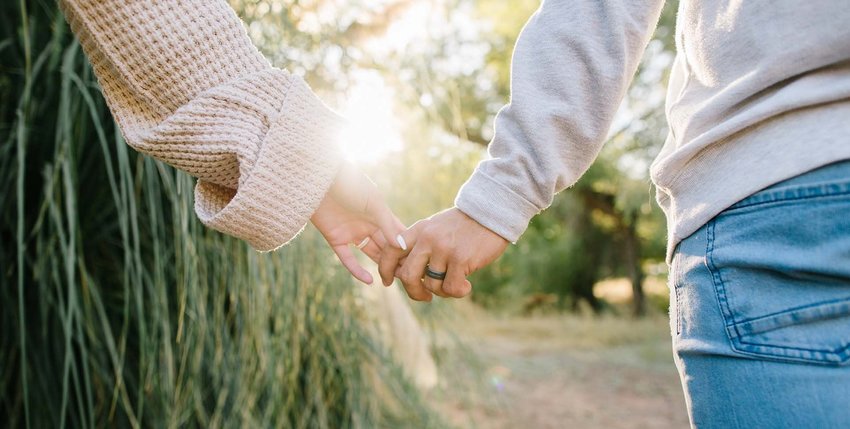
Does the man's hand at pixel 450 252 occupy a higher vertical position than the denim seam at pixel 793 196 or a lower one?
→ lower

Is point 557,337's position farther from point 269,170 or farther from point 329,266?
point 269,170

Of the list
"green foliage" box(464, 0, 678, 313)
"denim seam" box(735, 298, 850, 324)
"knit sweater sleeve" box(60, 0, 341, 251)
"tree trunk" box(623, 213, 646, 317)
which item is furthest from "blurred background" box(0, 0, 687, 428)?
"tree trunk" box(623, 213, 646, 317)

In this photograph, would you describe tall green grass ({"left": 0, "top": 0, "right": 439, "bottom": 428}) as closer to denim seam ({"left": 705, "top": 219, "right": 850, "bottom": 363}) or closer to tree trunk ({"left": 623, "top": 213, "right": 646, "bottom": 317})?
denim seam ({"left": 705, "top": 219, "right": 850, "bottom": 363})

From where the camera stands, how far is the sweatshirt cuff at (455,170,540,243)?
3.03ft

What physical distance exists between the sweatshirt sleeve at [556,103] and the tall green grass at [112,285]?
0.71 meters

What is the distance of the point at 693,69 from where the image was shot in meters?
0.83

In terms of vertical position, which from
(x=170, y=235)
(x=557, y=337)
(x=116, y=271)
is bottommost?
(x=557, y=337)

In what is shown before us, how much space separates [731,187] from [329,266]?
145 cm

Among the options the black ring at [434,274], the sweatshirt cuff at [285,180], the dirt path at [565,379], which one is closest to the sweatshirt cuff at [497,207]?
the black ring at [434,274]

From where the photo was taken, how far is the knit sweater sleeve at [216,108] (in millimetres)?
957

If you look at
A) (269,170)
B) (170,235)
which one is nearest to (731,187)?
(269,170)

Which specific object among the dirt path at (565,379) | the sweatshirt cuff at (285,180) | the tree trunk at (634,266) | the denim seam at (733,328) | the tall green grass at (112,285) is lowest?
the tree trunk at (634,266)

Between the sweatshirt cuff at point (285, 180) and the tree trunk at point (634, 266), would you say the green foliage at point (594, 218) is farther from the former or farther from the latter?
the sweatshirt cuff at point (285, 180)

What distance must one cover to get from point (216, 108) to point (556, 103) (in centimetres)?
46
